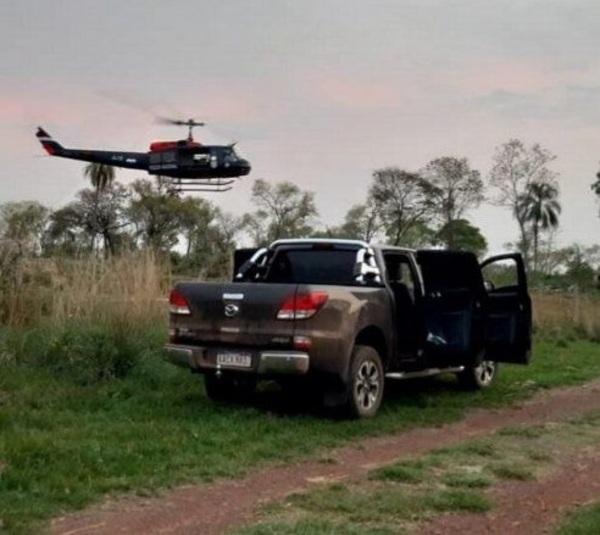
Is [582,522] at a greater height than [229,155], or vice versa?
[229,155]

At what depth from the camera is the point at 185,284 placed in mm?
9914

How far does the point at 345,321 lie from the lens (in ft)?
30.9

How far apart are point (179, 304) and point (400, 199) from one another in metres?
36.5

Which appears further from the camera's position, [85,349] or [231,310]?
[85,349]

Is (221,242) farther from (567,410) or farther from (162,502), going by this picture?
(162,502)

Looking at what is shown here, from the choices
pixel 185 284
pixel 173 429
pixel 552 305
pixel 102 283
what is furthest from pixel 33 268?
pixel 552 305

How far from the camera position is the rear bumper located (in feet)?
→ 29.8

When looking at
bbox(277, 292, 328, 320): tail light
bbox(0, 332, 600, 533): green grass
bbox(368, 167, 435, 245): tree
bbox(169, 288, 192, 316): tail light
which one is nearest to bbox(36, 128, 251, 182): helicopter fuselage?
bbox(368, 167, 435, 245): tree

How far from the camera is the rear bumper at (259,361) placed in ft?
29.8

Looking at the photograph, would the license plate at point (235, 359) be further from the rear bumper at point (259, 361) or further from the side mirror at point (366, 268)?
the side mirror at point (366, 268)

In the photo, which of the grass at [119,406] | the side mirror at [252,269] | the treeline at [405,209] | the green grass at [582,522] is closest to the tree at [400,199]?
the treeline at [405,209]

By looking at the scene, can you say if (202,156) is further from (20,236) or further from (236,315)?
(236,315)

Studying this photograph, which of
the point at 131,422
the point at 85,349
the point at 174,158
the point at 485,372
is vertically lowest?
the point at 131,422

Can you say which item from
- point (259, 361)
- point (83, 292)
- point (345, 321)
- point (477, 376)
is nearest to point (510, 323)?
point (477, 376)
